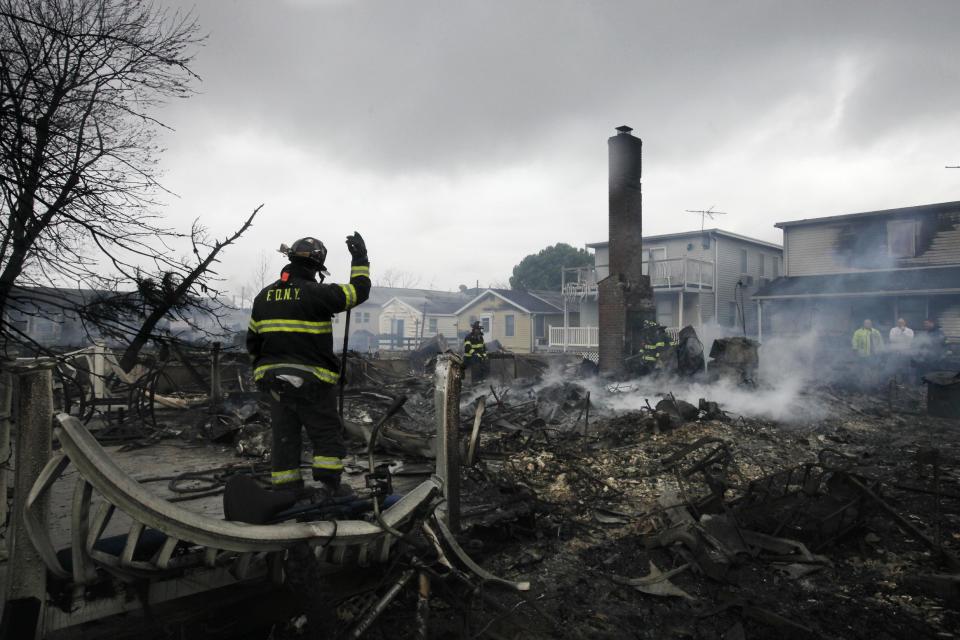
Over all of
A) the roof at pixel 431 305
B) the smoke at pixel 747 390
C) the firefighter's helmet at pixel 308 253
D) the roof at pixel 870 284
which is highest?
the roof at pixel 431 305

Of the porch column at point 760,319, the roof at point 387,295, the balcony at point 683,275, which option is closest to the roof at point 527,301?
the balcony at point 683,275

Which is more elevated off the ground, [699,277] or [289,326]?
[699,277]

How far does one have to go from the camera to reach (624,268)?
15758 millimetres

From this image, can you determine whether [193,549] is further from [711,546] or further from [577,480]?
[577,480]

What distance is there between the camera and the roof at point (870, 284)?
19.5m

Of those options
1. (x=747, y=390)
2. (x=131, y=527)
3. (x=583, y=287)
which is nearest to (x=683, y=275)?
(x=583, y=287)

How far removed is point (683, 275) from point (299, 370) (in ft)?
80.4

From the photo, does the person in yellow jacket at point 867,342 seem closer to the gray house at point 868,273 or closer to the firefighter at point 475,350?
the gray house at point 868,273

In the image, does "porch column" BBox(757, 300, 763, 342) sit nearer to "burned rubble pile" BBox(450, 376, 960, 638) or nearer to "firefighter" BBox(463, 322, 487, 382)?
"firefighter" BBox(463, 322, 487, 382)

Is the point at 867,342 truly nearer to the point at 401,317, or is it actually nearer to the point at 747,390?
the point at 747,390

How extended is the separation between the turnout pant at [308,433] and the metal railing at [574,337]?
23362mm

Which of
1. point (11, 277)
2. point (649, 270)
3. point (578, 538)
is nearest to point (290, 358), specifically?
point (11, 277)

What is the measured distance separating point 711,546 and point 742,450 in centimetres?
367

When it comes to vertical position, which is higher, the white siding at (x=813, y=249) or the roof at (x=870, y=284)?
the white siding at (x=813, y=249)
